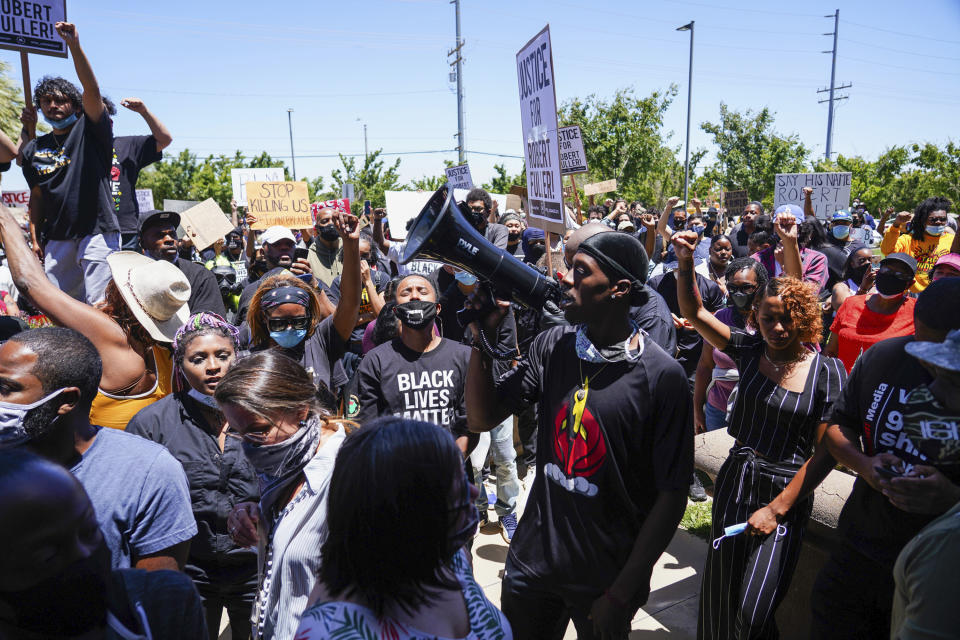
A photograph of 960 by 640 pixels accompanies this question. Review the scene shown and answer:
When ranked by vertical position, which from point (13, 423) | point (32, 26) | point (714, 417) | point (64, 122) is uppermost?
point (32, 26)

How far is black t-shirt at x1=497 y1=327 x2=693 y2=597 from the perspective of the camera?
2.22 meters

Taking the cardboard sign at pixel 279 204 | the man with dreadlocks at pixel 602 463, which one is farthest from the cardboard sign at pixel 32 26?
the man with dreadlocks at pixel 602 463

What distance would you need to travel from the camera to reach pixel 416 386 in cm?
351

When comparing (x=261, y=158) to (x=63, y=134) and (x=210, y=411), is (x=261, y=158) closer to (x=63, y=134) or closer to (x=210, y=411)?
(x=63, y=134)

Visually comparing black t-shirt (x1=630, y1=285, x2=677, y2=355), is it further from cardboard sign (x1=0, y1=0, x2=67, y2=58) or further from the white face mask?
cardboard sign (x1=0, y1=0, x2=67, y2=58)

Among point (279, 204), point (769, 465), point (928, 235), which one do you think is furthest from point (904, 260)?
point (279, 204)

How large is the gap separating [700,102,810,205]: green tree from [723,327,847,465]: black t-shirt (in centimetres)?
3127

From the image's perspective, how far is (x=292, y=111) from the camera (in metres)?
56.6

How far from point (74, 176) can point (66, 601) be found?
3.97 meters

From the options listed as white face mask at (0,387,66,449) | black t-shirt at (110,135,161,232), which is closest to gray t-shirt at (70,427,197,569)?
white face mask at (0,387,66,449)

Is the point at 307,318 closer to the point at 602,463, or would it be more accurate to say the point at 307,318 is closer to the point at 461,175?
the point at 602,463

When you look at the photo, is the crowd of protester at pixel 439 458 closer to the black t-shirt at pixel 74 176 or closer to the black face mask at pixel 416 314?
the black face mask at pixel 416 314

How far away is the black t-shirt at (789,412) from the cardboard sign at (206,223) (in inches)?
266

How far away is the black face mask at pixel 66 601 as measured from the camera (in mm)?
1006
